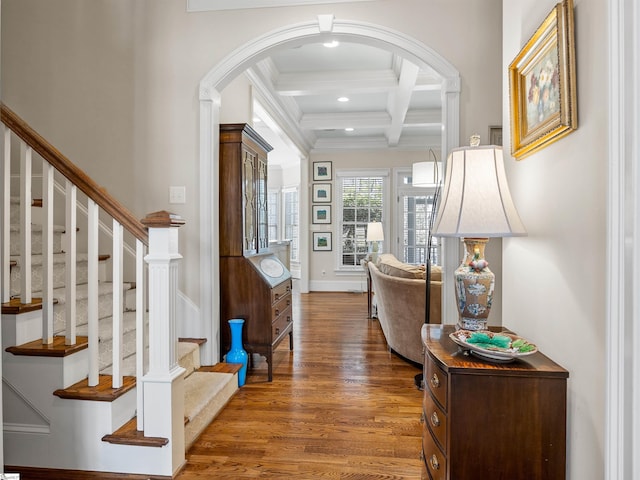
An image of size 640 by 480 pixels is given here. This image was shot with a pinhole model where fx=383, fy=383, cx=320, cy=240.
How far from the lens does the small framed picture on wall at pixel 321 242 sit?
7.59 metres

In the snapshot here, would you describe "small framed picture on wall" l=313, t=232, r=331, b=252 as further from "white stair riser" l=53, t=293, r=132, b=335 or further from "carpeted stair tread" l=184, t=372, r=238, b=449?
"white stair riser" l=53, t=293, r=132, b=335

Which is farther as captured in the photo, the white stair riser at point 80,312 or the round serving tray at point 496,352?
the white stair riser at point 80,312

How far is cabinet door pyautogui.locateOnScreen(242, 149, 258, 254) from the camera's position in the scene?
10.0 ft

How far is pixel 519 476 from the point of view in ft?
3.76

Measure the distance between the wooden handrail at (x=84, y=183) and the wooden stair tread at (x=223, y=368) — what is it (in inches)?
52.4

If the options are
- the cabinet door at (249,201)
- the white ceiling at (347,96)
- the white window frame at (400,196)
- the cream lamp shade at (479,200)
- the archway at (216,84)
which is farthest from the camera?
the white window frame at (400,196)

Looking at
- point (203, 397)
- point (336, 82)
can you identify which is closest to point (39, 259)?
point (203, 397)

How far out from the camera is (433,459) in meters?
1.33

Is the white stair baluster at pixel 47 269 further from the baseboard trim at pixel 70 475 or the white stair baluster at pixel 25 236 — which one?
the baseboard trim at pixel 70 475

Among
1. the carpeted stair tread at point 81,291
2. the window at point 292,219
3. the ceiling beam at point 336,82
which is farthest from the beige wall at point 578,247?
the window at point 292,219

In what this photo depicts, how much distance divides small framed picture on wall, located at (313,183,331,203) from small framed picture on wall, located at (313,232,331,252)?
65 cm

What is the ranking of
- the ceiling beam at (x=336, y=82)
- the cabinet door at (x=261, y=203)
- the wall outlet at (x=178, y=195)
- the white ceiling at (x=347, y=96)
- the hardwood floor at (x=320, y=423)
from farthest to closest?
the ceiling beam at (x=336, y=82), the white ceiling at (x=347, y=96), the cabinet door at (x=261, y=203), the wall outlet at (x=178, y=195), the hardwood floor at (x=320, y=423)

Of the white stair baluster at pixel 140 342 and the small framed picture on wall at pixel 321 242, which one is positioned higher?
the small framed picture on wall at pixel 321 242

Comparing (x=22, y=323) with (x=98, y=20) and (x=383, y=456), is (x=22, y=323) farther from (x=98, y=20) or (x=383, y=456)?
(x=98, y=20)
